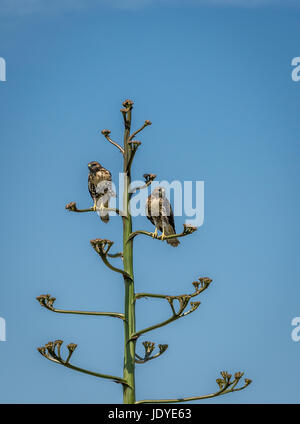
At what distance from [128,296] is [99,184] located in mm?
4857

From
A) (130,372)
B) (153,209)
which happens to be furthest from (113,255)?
(153,209)

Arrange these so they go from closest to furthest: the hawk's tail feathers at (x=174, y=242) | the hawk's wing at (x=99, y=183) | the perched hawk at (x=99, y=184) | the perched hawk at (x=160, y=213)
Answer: the perched hawk at (x=160, y=213) < the perched hawk at (x=99, y=184) < the hawk's wing at (x=99, y=183) < the hawk's tail feathers at (x=174, y=242)

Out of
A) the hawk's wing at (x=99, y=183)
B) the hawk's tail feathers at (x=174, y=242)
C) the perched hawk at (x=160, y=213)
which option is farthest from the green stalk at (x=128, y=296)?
the hawk's tail feathers at (x=174, y=242)

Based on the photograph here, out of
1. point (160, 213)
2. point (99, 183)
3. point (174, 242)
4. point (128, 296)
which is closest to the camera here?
point (128, 296)

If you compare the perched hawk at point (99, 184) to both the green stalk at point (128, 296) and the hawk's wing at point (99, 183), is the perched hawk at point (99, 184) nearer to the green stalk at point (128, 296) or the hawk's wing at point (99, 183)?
the hawk's wing at point (99, 183)

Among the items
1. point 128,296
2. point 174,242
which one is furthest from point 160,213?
point 128,296

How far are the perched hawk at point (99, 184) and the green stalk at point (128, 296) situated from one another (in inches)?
121

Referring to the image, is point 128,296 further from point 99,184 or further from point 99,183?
point 99,183

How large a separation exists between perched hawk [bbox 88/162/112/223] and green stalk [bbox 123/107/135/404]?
306 cm

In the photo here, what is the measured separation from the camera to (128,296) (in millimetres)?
9867

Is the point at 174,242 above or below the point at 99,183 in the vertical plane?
below

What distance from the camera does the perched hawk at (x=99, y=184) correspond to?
546 inches

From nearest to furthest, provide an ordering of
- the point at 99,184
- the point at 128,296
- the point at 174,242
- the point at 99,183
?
the point at 128,296 < the point at 99,184 < the point at 99,183 < the point at 174,242
